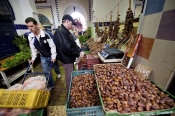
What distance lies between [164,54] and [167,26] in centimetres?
32

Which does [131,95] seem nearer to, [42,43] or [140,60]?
[140,60]

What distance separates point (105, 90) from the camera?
0.97 meters

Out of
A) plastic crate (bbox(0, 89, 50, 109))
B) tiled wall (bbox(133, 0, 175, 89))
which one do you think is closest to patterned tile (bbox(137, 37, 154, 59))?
tiled wall (bbox(133, 0, 175, 89))

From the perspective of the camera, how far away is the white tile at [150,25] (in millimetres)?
1099

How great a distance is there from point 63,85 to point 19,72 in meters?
1.77

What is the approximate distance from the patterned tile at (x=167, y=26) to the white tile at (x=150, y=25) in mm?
71

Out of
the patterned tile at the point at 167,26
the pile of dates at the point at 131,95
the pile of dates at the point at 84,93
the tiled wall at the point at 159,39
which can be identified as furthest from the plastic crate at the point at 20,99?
the patterned tile at the point at 167,26

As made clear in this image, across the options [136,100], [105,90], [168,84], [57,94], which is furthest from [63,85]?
[168,84]

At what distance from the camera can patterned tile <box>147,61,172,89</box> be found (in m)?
0.95

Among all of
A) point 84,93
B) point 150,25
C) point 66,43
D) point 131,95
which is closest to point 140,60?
point 150,25

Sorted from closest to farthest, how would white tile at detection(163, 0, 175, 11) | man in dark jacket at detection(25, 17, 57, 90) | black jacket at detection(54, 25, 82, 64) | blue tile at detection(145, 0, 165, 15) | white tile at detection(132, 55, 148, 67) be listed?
1. white tile at detection(163, 0, 175, 11)
2. blue tile at detection(145, 0, 165, 15)
3. white tile at detection(132, 55, 148, 67)
4. black jacket at detection(54, 25, 82, 64)
5. man in dark jacket at detection(25, 17, 57, 90)

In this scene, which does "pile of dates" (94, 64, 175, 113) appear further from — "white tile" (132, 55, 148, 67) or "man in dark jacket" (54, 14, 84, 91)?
"man in dark jacket" (54, 14, 84, 91)

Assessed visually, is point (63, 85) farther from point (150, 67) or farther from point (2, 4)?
point (2, 4)

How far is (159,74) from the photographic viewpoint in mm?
1047
